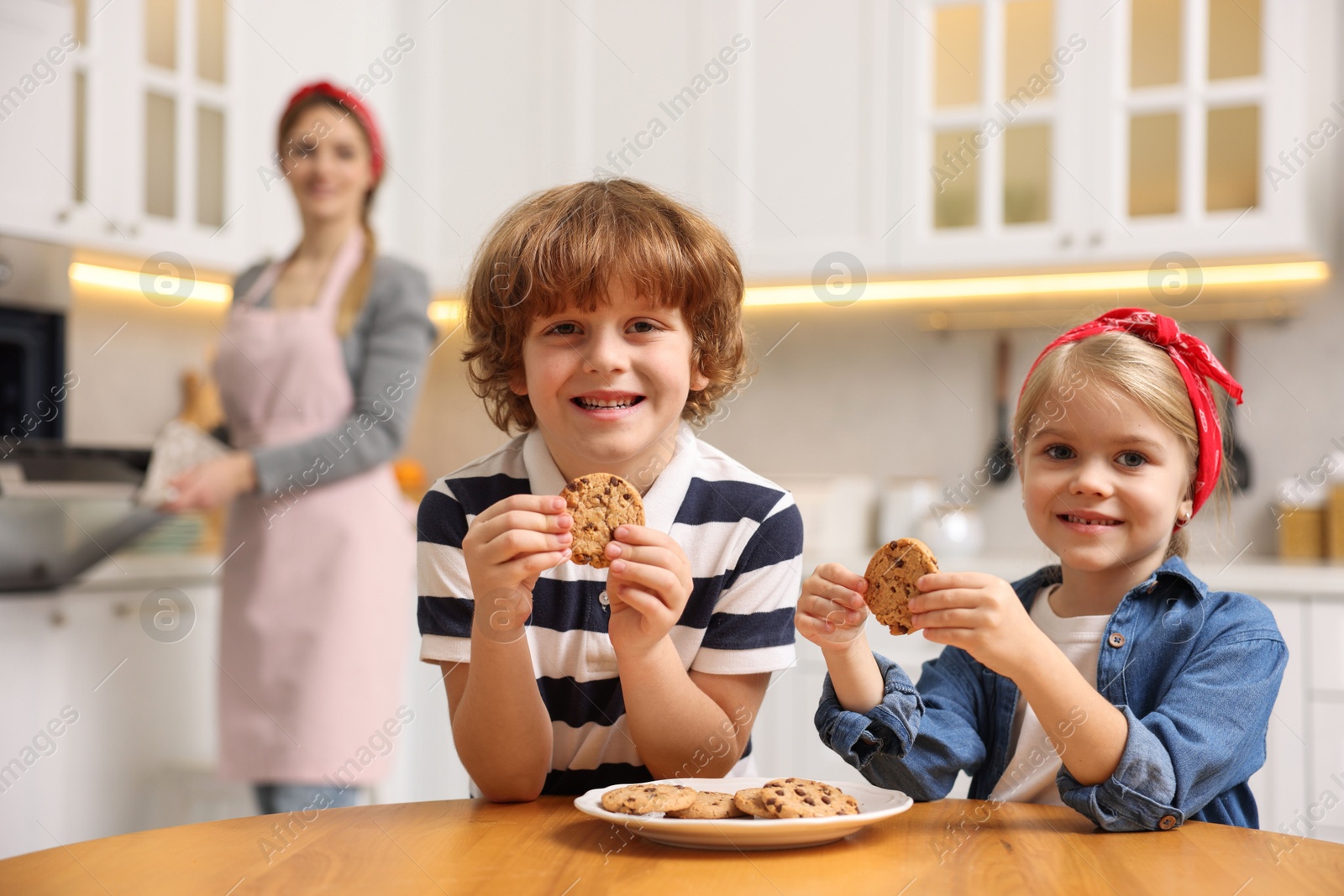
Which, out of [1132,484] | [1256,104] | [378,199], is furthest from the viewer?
[378,199]

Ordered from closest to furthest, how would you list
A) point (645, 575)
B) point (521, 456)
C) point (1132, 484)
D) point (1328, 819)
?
point (645, 575)
point (1132, 484)
point (521, 456)
point (1328, 819)

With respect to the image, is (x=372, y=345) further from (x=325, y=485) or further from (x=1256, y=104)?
(x=1256, y=104)

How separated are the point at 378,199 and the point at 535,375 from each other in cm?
223

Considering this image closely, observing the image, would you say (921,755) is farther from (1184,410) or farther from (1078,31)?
(1078,31)

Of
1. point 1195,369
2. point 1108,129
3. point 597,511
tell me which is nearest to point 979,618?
point 597,511

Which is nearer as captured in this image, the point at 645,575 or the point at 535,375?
the point at 645,575

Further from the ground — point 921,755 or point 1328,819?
point 921,755

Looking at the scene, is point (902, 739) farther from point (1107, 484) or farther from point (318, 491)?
point (318, 491)

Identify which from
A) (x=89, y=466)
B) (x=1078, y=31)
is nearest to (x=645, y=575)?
(x=89, y=466)

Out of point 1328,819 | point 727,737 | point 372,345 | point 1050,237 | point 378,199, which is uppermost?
point 378,199

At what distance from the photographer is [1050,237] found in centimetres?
246

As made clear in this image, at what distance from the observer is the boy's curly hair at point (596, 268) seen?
40.4 inches

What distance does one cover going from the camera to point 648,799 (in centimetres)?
75

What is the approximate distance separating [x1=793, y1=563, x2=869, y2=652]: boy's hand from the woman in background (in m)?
1.31
